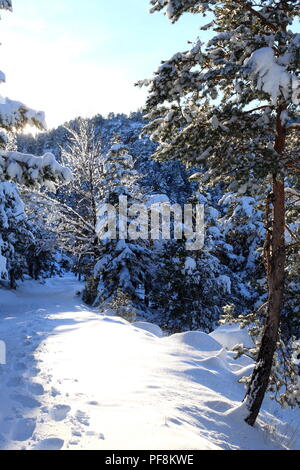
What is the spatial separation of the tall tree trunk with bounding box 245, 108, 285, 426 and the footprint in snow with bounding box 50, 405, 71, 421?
9.78ft

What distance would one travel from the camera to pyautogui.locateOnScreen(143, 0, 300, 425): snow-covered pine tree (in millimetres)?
5496

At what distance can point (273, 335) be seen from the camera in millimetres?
5781

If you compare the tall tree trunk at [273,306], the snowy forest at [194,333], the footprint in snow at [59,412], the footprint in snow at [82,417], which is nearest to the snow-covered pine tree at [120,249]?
the snowy forest at [194,333]

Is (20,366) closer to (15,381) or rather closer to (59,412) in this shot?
(15,381)

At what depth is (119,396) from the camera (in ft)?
16.8

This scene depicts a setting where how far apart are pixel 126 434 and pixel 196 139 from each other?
4444 millimetres

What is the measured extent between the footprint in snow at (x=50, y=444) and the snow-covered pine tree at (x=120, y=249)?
1406 cm

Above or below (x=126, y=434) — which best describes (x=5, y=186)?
above

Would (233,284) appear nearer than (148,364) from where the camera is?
No

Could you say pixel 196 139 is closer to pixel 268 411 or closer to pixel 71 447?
pixel 71 447

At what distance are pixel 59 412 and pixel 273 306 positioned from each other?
3591 millimetres

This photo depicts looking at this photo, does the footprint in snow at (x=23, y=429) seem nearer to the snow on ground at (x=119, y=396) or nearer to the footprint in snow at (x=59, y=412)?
the snow on ground at (x=119, y=396)
